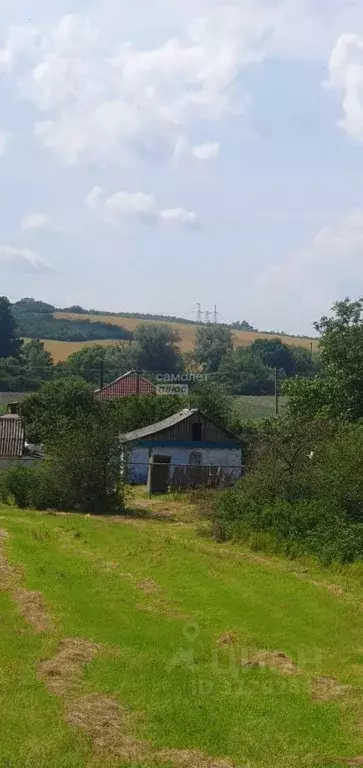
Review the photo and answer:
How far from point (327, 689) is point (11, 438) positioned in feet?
111

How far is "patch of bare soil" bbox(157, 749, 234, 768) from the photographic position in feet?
29.9

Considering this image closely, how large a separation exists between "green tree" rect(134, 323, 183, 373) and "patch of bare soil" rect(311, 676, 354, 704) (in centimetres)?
10749

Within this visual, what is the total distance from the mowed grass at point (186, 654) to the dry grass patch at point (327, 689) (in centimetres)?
10

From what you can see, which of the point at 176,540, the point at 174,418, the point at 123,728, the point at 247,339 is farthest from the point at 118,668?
the point at 247,339

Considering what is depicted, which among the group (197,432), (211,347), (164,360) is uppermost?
(211,347)

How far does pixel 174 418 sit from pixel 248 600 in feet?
96.4

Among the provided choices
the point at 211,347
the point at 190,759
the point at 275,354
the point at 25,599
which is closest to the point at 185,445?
the point at 25,599

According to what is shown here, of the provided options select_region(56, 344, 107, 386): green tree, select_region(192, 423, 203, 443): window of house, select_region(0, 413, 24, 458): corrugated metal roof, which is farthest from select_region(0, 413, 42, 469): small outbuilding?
select_region(56, 344, 107, 386): green tree

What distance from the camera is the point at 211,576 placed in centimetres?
2019

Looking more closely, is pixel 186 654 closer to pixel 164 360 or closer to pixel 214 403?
pixel 214 403

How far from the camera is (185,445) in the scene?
45812 millimetres

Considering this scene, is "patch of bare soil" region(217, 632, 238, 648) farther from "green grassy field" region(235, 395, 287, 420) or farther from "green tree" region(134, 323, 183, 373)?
"green tree" region(134, 323, 183, 373)

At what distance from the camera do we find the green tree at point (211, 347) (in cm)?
12875

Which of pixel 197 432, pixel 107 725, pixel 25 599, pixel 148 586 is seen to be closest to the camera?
pixel 107 725
